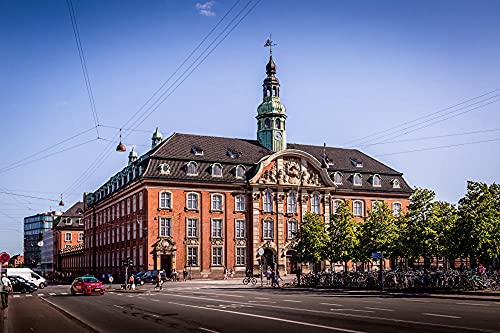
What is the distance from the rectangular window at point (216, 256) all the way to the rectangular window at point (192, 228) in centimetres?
298

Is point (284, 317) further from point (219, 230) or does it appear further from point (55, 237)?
point (55, 237)

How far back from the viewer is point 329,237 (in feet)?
174

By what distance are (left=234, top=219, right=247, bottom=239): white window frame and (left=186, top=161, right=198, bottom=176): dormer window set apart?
26.3 feet

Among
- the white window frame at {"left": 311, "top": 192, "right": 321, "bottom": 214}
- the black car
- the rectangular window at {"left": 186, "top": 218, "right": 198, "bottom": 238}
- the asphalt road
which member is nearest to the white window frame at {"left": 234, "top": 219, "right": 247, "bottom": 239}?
the rectangular window at {"left": 186, "top": 218, "right": 198, "bottom": 238}

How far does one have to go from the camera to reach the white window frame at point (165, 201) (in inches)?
2758

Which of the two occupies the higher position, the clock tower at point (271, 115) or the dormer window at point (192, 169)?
the clock tower at point (271, 115)

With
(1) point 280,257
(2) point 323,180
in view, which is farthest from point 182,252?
(2) point 323,180

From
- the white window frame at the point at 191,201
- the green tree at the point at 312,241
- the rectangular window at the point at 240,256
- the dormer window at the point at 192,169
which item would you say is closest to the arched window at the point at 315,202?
the rectangular window at the point at 240,256

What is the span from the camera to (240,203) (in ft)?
247

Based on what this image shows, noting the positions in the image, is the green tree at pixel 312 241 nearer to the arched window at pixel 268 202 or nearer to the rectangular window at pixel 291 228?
the arched window at pixel 268 202

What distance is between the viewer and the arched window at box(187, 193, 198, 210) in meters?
71.9

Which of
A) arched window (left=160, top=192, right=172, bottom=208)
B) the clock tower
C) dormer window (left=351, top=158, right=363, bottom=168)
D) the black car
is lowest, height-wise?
the black car

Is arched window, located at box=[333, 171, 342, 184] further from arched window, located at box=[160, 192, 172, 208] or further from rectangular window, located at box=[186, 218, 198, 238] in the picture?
arched window, located at box=[160, 192, 172, 208]

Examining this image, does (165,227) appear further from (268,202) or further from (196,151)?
(268,202)
